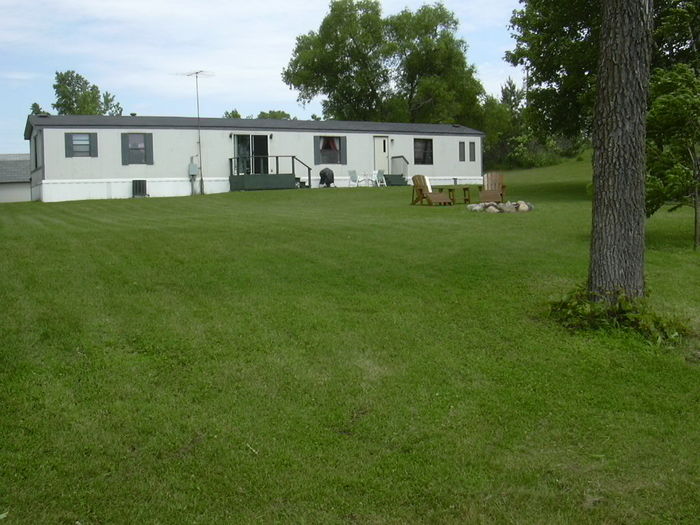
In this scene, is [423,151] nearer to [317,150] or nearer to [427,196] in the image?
[317,150]

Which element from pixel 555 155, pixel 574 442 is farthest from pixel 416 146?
pixel 574 442

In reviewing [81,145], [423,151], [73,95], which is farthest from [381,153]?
[73,95]

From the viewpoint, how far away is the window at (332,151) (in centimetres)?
2970

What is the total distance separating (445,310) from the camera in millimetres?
6219

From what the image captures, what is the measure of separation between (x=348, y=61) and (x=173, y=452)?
151 feet

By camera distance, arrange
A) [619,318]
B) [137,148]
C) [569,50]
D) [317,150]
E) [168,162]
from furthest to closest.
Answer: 1. [317,150]
2. [168,162]
3. [137,148]
4. [569,50]
5. [619,318]

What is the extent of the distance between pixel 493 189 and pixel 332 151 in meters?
12.8

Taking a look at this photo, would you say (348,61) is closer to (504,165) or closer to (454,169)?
(504,165)

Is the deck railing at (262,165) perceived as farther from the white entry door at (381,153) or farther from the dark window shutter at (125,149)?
the dark window shutter at (125,149)

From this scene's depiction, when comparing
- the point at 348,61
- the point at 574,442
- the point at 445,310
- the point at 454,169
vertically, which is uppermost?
the point at 348,61

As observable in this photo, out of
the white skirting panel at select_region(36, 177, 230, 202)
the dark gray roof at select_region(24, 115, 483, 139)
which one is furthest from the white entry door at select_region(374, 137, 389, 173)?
the white skirting panel at select_region(36, 177, 230, 202)

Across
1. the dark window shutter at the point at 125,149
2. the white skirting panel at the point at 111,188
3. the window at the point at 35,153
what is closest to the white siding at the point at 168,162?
the white skirting panel at the point at 111,188

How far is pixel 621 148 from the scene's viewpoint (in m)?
5.77

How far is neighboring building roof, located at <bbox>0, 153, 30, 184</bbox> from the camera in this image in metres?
47.8
